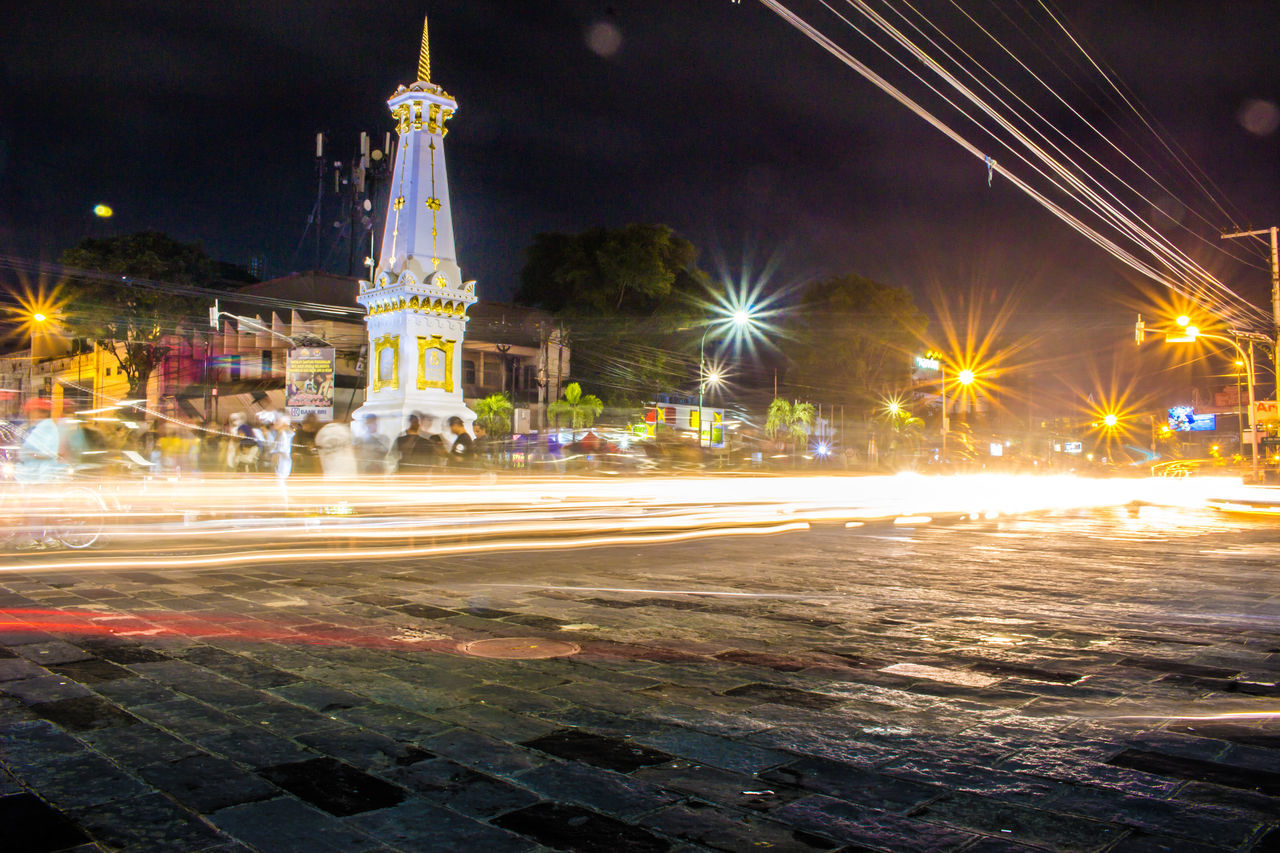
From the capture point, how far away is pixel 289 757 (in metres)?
3.54

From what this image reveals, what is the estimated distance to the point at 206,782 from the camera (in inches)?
129

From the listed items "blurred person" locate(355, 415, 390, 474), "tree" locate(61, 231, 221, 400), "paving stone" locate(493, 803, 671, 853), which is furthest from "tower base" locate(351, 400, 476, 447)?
"paving stone" locate(493, 803, 671, 853)

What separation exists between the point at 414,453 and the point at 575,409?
22.5m

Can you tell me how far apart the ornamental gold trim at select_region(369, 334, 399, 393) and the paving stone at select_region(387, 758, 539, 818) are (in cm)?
2995

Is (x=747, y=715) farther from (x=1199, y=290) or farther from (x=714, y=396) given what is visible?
(x=714, y=396)

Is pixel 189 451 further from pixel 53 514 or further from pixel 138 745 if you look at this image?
pixel 138 745

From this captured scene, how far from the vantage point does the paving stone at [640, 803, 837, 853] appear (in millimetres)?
2734

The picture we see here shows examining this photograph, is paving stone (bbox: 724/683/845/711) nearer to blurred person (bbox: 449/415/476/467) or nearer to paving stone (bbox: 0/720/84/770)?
paving stone (bbox: 0/720/84/770)

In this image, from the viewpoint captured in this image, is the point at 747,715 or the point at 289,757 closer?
the point at 289,757

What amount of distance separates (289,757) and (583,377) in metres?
50.6

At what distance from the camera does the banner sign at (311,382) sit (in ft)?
120

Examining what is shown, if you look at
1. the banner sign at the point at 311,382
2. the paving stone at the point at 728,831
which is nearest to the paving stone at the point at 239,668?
the paving stone at the point at 728,831

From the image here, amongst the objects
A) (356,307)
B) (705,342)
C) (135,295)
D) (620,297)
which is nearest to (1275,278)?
(705,342)

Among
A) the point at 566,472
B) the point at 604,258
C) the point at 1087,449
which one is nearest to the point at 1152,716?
the point at 566,472
